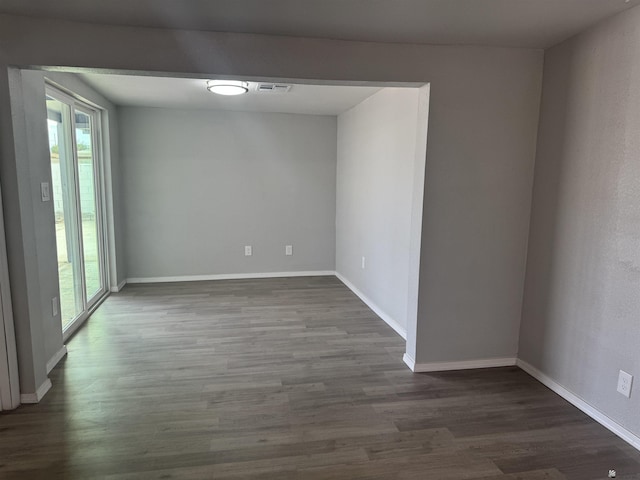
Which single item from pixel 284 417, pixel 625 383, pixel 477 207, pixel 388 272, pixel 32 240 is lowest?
pixel 284 417

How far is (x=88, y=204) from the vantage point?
13.9ft

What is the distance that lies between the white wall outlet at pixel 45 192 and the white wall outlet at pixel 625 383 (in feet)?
12.4

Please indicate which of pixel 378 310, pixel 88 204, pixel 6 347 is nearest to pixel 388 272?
pixel 378 310

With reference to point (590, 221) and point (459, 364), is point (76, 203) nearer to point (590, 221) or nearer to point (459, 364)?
point (459, 364)

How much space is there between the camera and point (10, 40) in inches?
85.2

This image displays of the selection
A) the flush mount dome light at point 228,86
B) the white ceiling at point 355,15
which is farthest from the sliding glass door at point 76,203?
the white ceiling at point 355,15

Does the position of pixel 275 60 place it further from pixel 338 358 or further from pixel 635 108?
pixel 338 358

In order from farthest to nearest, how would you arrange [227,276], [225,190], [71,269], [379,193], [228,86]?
[227,276] → [225,190] → [379,193] → [71,269] → [228,86]

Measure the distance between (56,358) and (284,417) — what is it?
1873mm

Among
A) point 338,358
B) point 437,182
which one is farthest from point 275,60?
point 338,358

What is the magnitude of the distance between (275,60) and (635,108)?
1990 mm

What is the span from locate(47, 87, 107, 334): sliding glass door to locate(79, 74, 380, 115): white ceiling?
38cm

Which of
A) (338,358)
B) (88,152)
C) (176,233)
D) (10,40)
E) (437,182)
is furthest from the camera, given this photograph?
(176,233)

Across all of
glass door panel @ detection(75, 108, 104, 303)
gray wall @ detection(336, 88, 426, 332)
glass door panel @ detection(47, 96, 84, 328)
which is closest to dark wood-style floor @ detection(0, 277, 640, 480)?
glass door panel @ detection(47, 96, 84, 328)
